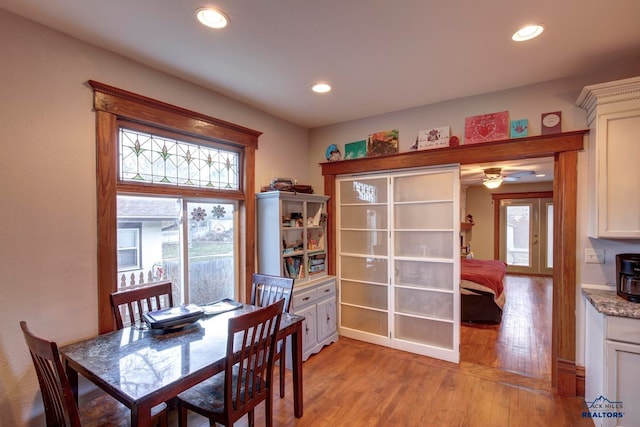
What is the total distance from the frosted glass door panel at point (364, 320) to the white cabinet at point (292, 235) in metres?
0.62

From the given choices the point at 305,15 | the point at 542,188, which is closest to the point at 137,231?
the point at 305,15

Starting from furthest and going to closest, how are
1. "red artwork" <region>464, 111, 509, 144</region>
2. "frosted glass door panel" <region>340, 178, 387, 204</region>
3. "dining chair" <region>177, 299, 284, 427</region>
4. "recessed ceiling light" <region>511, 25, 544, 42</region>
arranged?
"frosted glass door panel" <region>340, 178, 387, 204</region> < "red artwork" <region>464, 111, 509, 144</region> < "recessed ceiling light" <region>511, 25, 544, 42</region> < "dining chair" <region>177, 299, 284, 427</region>

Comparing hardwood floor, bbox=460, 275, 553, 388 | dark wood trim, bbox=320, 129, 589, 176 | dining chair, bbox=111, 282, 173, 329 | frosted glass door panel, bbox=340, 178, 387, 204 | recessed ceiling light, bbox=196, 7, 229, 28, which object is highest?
recessed ceiling light, bbox=196, 7, 229, 28

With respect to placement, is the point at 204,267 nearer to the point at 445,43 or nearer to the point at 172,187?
the point at 172,187

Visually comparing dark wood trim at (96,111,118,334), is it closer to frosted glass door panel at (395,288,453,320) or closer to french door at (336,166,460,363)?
french door at (336,166,460,363)

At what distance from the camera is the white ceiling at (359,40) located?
1617 millimetres

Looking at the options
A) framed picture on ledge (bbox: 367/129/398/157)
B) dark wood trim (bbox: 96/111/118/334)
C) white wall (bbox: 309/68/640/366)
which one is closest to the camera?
dark wood trim (bbox: 96/111/118/334)

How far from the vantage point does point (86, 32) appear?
183cm

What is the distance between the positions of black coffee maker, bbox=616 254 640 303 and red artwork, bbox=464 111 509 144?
4.16 ft

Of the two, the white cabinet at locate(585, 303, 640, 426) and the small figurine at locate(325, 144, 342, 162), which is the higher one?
the small figurine at locate(325, 144, 342, 162)

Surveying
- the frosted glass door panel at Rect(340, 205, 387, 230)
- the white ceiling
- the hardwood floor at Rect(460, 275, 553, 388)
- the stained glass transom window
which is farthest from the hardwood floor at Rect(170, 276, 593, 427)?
the white ceiling

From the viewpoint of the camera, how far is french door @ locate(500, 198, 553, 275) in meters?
7.80

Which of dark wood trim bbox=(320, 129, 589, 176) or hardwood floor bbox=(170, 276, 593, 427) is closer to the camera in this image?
hardwood floor bbox=(170, 276, 593, 427)

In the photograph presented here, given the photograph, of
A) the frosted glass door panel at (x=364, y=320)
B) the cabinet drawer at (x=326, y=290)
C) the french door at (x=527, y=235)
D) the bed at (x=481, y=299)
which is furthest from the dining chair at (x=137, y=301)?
the french door at (x=527, y=235)
